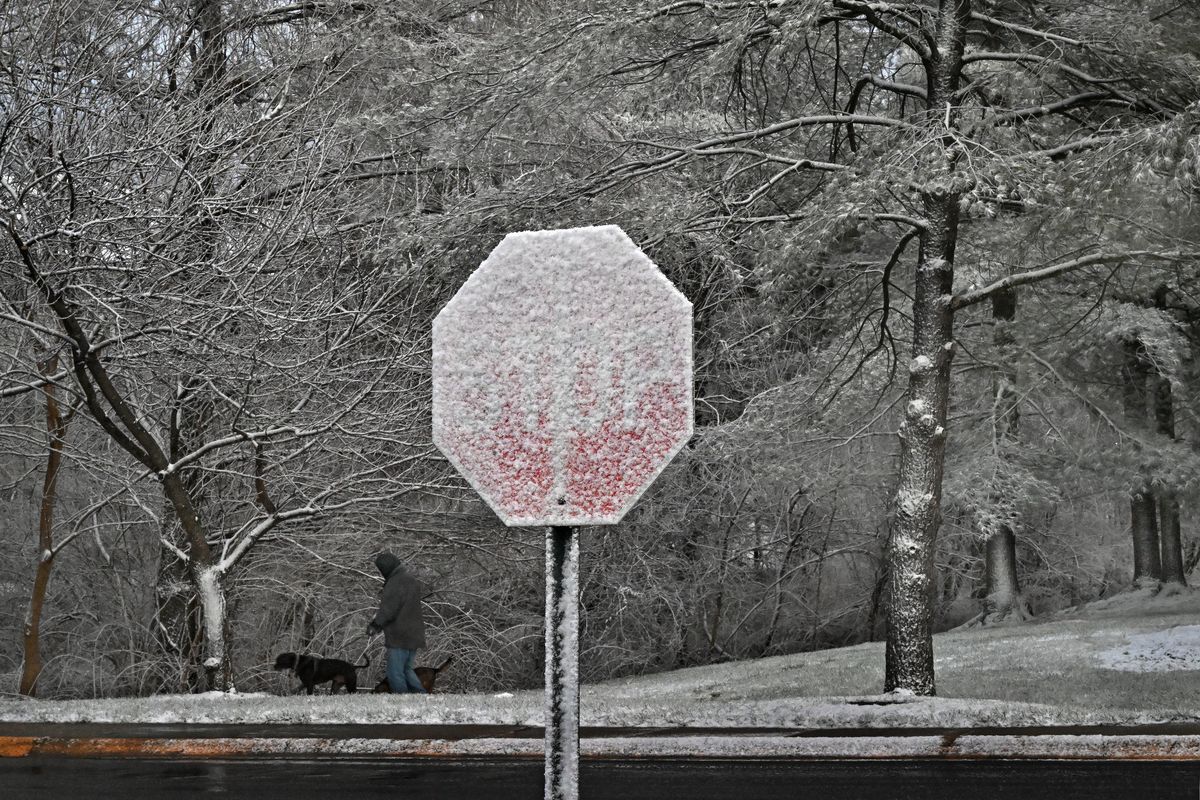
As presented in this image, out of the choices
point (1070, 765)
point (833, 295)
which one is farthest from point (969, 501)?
point (1070, 765)

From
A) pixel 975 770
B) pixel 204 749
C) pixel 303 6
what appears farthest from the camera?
pixel 303 6

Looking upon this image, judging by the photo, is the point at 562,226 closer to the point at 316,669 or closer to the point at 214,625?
the point at 214,625

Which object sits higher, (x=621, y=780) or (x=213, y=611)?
(x=213, y=611)

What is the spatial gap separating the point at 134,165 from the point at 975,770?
9.38 m

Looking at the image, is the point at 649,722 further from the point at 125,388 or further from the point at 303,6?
the point at 303,6

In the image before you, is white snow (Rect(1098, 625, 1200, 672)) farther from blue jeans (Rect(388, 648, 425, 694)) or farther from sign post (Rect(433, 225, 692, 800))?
sign post (Rect(433, 225, 692, 800))

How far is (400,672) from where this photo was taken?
14367 millimetres

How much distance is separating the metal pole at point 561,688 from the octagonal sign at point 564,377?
124 millimetres

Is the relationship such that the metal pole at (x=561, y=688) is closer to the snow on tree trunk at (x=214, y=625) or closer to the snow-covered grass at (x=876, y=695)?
the snow-covered grass at (x=876, y=695)

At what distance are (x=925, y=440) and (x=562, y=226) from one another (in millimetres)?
3876

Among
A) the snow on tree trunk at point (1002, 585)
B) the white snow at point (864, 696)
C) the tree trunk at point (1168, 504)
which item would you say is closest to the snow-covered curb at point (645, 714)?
the white snow at point (864, 696)

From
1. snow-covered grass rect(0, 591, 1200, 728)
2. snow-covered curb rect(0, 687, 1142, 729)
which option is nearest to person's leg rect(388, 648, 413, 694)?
snow-covered grass rect(0, 591, 1200, 728)

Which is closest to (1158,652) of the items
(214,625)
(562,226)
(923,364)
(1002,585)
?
(923,364)

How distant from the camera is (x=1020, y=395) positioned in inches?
866
